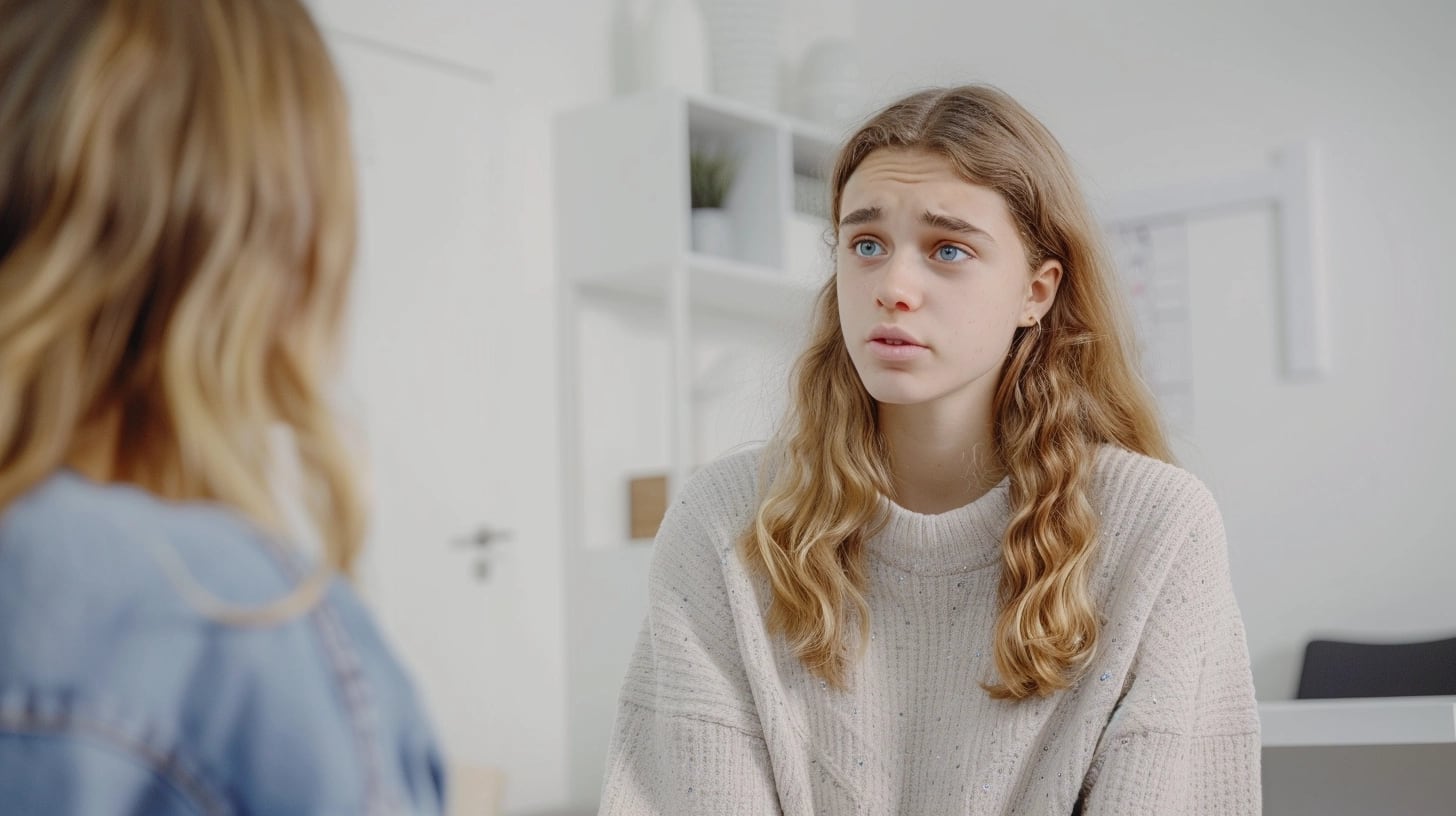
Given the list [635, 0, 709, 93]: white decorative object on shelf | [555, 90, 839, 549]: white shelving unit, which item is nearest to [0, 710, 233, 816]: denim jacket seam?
[555, 90, 839, 549]: white shelving unit

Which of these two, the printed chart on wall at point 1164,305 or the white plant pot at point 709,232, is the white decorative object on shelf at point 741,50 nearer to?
the white plant pot at point 709,232

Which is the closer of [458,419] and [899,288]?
[899,288]

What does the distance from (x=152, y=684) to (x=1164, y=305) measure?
3.58 metres

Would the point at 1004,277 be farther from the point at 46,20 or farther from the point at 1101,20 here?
the point at 1101,20

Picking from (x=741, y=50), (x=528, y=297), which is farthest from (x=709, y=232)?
(x=741, y=50)

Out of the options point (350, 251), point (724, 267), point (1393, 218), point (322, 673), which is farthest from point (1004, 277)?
point (1393, 218)

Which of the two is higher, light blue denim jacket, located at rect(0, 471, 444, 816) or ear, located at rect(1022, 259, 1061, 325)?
ear, located at rect(1022, 259, 1061, 325)

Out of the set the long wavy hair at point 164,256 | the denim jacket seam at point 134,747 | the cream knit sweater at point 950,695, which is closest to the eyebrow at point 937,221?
the cream knit sweater at point 950,695

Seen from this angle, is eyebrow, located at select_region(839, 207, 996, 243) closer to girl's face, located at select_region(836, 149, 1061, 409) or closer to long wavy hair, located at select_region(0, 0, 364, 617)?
girl's face, located at select_region(836, 149, 1061, 409)

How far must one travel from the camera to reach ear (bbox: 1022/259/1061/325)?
1.72 meters

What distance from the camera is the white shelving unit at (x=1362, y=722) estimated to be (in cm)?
154

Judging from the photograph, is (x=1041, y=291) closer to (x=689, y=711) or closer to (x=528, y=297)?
(x=689, y=711)

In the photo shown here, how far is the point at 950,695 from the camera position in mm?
1577

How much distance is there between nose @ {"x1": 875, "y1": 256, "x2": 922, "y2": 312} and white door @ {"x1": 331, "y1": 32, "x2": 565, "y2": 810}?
188cm
